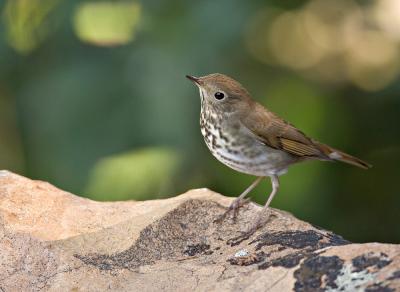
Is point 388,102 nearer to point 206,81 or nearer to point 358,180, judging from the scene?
point 358,180

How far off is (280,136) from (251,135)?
153 mm

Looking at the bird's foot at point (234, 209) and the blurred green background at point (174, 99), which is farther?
the blurred green background at point (174, 99)

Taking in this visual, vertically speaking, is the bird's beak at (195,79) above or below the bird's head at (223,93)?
above

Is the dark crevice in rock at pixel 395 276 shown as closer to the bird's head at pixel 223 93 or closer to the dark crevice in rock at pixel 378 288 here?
the dark crevice in rock at pixel 378 288

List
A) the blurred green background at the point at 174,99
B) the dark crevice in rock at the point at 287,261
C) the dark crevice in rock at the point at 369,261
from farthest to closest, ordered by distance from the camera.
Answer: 1. the blurred green background at the point at 174,99
2. the dark crevice in rock at the point at 287,261
3. the dark crevice in rock at the point at 369,261

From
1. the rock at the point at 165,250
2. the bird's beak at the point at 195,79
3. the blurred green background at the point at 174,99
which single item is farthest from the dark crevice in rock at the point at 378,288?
the blurred green background at the point at 174,99

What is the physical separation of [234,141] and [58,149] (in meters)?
1.03

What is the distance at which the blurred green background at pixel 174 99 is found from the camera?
4.78 m

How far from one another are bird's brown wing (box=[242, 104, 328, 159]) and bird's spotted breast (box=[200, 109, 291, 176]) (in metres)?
0.03

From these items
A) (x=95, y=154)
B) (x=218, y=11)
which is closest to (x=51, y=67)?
(x=95, y=154)

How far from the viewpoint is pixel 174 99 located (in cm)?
479

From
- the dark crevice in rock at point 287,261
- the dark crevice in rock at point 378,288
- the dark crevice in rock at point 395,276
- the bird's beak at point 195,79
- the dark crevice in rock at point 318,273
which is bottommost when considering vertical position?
the dark crevice in rock at point 287,261

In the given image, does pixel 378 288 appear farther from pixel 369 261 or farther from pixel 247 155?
pixel 247 155

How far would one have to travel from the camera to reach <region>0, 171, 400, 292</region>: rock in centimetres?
293
